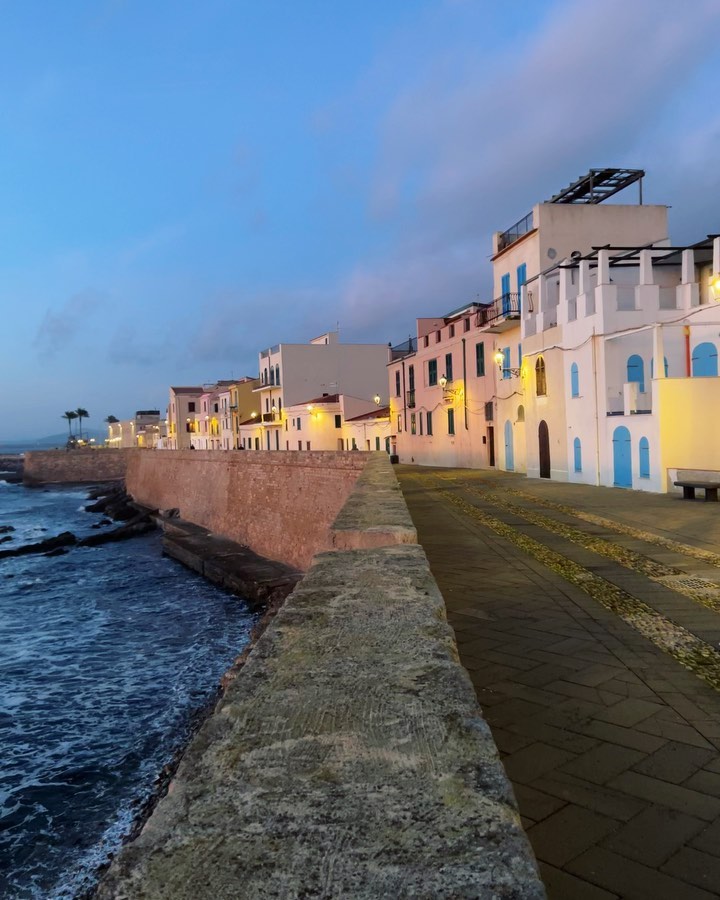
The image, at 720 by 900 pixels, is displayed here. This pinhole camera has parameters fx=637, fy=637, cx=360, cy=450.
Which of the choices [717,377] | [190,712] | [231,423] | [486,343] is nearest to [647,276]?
[717,377]

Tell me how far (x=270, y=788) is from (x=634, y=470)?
15.7m

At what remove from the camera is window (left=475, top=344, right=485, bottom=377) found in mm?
27016

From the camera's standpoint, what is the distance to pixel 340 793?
52.6 inches

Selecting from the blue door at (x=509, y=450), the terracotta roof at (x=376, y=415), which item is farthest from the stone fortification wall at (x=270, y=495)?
the terracotta roof at (x=376, y=415)

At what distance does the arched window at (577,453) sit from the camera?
1787 cm

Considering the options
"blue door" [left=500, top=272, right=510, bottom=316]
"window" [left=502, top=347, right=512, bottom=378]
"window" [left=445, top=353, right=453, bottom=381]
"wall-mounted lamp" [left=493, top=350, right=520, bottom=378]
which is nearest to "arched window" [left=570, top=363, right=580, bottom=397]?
"wall-mounted lamp" [left=493, top=350, right=520, bottom=378]

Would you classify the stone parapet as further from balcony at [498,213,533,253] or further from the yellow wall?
balcony at [498,213,533,253]

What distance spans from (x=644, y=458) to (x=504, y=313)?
31.9 feet

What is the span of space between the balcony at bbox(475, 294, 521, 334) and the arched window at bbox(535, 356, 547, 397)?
3.15 metres

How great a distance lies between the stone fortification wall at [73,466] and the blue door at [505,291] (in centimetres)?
5839

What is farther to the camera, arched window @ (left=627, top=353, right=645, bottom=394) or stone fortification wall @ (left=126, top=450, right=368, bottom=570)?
stone fortification wall @ (left=126, top=450, right=368, bottom=570)

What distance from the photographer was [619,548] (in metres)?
7.91

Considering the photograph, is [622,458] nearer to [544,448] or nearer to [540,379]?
[544,448]

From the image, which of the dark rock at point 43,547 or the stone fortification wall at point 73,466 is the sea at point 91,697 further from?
the stone fortification wall at point 73,466
